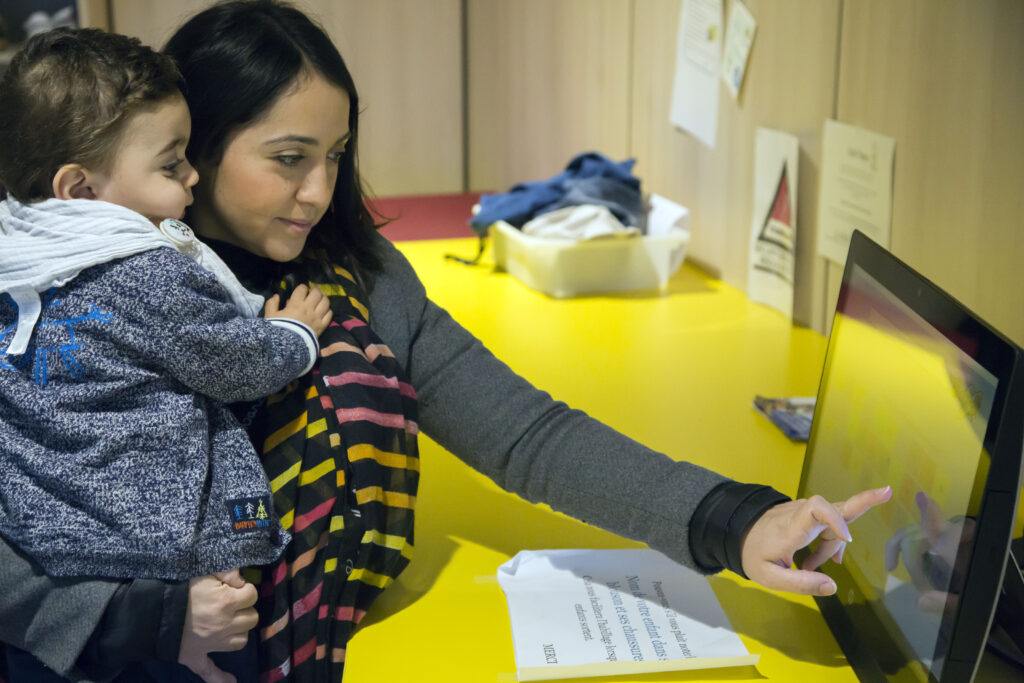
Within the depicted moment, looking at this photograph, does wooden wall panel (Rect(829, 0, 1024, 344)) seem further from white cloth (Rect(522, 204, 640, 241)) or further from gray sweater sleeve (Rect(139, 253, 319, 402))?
gray sweater sleeve (Rect(139, 253, 319, 402))

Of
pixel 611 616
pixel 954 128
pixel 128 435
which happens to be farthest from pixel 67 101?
pixel 954 128

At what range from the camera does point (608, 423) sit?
1.33 meters

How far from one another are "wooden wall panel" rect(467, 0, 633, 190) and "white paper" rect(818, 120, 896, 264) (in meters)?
0.84

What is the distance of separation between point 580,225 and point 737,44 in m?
0.42

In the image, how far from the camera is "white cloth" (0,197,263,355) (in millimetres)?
805

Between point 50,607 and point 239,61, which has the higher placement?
point 239,61

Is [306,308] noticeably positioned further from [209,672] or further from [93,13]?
[93,13]

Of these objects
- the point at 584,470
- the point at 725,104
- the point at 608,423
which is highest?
the point at 725,104

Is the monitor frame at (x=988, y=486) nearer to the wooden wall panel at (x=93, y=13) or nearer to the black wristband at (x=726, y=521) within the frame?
the black wristband at (x=726, y=521)

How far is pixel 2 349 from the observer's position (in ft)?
2.69

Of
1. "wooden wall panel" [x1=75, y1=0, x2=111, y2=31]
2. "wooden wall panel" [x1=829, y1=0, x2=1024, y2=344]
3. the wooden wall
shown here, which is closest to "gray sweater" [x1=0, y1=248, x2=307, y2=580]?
the wooden wall

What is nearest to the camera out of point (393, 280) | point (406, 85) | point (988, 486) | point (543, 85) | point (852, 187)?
point (988, 486)

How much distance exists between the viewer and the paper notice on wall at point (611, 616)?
0.82 m

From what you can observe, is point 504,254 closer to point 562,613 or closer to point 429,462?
point 429,462
